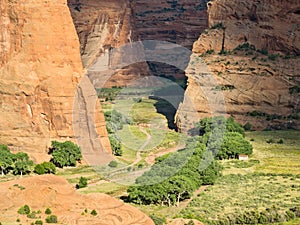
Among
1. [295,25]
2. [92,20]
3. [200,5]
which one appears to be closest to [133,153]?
[295,25]

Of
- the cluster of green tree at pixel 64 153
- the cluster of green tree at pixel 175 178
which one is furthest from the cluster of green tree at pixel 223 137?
the cluster of green tree at pixel 64 153

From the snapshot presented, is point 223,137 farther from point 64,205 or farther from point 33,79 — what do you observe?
point 64,205

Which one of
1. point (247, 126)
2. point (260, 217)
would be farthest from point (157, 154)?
point (260, 217)

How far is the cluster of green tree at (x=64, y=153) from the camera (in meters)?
64.6

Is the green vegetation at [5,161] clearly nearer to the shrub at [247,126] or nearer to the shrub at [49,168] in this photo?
the shrub at [49,168]

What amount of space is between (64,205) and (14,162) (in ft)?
54.7

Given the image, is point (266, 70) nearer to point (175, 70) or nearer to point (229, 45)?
point (229, 45)

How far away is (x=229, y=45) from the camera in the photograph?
3602 inches

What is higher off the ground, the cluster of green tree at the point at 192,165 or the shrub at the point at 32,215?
the shrub at the point at 32,215

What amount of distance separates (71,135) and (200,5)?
69068mm

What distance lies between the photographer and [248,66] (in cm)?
8806

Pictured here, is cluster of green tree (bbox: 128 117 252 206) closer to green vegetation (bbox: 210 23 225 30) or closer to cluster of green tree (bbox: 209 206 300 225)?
cluster of green tree (bbox: 209 206 300 225)

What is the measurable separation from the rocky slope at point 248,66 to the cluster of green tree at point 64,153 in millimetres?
20968

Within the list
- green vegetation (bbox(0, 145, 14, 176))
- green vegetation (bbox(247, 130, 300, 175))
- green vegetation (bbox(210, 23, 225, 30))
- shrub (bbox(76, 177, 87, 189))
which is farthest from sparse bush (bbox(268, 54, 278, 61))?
green vegetation (bbox(0, 145, 14, 176))
